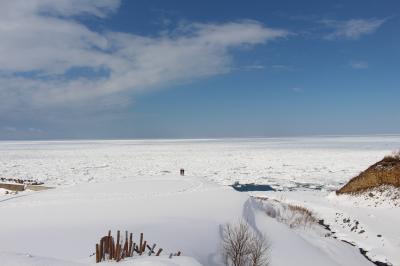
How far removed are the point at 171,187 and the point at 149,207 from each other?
15.1 ft

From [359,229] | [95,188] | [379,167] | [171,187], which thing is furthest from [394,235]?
[95,188]

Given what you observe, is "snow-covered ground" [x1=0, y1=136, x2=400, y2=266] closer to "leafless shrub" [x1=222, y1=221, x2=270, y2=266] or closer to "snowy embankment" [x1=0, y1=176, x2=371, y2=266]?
"snowy embankment" [x1=0, y1=176, x2=371, y2=266]

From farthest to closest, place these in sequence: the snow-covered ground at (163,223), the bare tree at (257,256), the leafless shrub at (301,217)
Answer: the leafless shrub at (301,217), the snow-covered ground at (163,223), the bare tree at (257,256)

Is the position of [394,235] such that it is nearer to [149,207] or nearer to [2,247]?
[149,207]

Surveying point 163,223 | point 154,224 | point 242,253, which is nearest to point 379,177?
point 242,253

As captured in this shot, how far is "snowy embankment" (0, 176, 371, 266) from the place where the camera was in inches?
442

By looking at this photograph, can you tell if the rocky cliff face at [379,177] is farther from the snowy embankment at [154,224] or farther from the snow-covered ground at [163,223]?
the snowy embankment at [154,224]

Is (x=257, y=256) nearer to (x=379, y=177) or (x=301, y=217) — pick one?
(x=301, y=217)

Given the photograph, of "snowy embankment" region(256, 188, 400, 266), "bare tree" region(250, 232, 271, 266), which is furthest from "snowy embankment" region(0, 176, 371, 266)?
"snowy embankment" region(256, 188, 400, 266)

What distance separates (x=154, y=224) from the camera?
12.5 m

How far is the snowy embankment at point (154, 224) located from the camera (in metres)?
11.2

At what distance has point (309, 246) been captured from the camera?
14094 millimetres

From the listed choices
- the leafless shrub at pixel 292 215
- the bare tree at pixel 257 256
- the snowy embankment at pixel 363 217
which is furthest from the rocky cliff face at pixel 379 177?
the bare tree at pixel 257 256

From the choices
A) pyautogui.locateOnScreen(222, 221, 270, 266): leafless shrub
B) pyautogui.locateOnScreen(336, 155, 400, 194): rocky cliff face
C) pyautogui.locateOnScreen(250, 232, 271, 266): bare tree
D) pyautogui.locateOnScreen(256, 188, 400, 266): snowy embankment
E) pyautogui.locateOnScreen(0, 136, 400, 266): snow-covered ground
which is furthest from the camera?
pyautogui.locateOnScreen(336, 155, 400, 194): rocky cliff face
